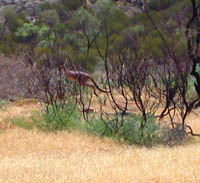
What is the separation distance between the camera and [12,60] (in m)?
19.7

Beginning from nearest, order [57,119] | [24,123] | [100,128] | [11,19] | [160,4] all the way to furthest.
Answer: [100,128]
[57,119]
[24,123]
[11,19]
[160,4]

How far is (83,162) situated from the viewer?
6609 millimetres

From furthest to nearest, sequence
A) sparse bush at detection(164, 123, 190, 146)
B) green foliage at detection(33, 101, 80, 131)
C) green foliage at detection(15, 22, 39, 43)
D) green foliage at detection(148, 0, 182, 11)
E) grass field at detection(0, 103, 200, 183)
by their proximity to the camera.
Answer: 1. green foliage at detection(148, 0, 182, 11)
2. green foliage at detection(15, 22, 39, 43)
3. green foliage at detection(33, 101, 80, 131)
4. sparse bush at detection(164, 123, 190, 146)
5. grass field at detection(0, 103, 200, 183)

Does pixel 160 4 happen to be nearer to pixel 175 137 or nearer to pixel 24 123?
pixel 24 123

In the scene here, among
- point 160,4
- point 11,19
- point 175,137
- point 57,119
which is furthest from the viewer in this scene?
point 160,4

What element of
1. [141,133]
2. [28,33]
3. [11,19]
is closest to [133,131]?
[141,133]

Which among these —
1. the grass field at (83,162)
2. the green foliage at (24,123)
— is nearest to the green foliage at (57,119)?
the green foliage at (24,123)

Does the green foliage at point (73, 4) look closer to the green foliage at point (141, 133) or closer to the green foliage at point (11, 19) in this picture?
the green foliage at point (11, 19)

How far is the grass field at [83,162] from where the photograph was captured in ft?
18.3

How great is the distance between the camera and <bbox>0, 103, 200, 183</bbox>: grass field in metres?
5.58

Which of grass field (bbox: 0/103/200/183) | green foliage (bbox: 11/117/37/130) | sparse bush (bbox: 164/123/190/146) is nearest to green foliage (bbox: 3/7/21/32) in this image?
green foliage (bbox: 11/117/37/130)

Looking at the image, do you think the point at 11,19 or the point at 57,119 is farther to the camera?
the point at 11,19

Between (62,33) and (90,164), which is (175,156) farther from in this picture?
(62,33)

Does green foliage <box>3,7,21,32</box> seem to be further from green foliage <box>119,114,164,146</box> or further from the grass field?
green foliage <box>119,114,164,146</box>
